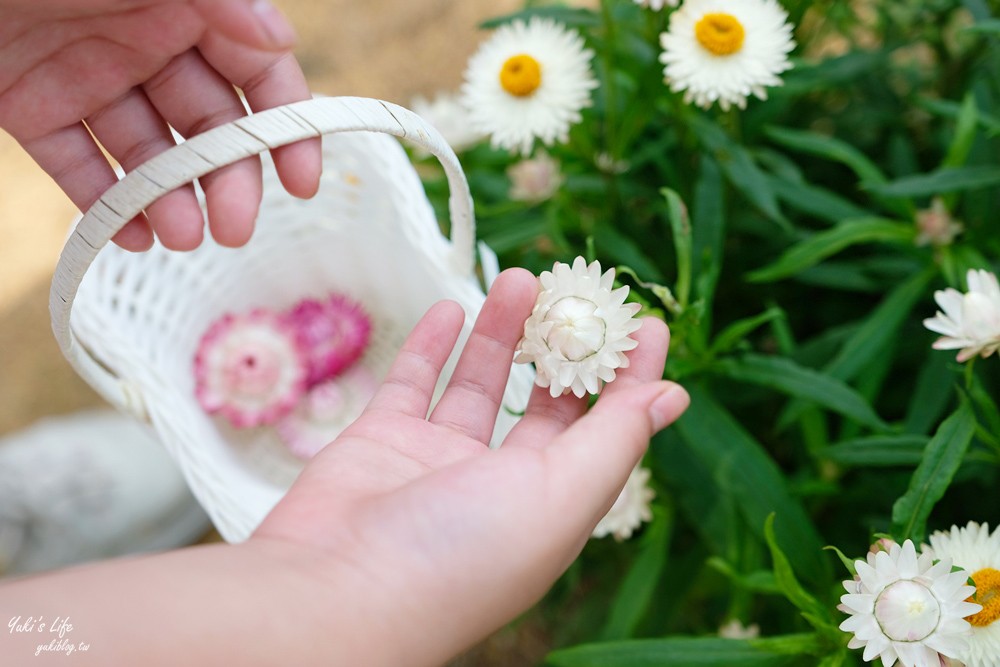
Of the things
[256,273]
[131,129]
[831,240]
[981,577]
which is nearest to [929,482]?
[981,577]

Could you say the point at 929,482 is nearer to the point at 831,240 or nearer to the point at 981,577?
the point at 981,577

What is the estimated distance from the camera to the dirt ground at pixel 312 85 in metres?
1.63

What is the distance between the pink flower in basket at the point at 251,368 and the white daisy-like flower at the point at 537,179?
40 centimetres

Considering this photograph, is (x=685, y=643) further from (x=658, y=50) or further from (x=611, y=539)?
(x=658, y=50)

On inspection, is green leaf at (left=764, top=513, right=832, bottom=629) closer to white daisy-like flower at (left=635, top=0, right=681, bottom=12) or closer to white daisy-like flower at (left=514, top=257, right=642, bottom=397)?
white daisy-like flower at (left=514, top=257, right=642, bottom=397)

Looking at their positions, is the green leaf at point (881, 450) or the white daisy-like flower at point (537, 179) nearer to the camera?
the green leaf at point (881, 450)

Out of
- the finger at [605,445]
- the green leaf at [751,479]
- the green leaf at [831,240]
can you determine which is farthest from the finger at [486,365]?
the green leaf at [831,240]

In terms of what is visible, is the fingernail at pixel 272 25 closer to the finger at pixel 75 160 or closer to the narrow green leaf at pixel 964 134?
the finger at pixel 75 160

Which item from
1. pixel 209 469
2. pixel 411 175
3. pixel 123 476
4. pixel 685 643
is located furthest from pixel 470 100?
pixel 123 476

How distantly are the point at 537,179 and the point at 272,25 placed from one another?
21.0 inches

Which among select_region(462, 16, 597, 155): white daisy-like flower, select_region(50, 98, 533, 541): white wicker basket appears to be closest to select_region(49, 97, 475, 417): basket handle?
select_region(50, 98, 533, 541): white wicker basket

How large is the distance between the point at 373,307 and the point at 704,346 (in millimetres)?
567

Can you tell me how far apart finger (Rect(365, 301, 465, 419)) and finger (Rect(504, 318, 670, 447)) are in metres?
0.10

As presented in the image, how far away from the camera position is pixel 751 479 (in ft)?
2.67
